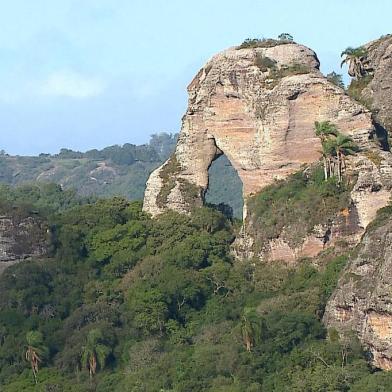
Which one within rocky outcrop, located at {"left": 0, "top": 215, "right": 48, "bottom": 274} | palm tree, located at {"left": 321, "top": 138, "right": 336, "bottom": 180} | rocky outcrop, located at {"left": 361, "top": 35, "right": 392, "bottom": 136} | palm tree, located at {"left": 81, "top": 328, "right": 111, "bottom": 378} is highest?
rocky outcrop, located at {"left": 361, "top": 35, "right": 392, "bottom": 136}

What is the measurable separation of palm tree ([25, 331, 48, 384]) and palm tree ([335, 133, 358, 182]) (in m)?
12.1

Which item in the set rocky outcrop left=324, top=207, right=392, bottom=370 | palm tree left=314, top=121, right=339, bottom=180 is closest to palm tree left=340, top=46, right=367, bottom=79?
palm tree left=314, top=121, right=339, bottom=180

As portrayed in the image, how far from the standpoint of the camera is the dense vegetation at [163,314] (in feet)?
110

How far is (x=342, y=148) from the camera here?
3834 cm

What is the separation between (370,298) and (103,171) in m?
97.0

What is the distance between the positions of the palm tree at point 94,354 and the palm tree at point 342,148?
10200 millimetres

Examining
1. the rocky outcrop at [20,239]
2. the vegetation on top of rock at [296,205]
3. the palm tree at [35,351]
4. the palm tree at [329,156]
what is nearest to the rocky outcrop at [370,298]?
the vegetation on top of rock at [296,205]

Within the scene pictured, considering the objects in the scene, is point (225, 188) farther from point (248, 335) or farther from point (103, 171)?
point (248, 335)

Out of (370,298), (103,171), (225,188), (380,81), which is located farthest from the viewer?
(103,171)

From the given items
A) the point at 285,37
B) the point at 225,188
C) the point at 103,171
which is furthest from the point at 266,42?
the point at 103,171

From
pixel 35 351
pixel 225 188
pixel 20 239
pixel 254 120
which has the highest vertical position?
pixel 254 120

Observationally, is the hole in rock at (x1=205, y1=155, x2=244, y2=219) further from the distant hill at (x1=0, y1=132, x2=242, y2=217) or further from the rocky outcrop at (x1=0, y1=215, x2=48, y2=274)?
the rocky outcrop at (x1=0, y1=215, x2=48, y2=274)

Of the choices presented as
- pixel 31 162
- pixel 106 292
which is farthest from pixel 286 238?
pixel 31 162

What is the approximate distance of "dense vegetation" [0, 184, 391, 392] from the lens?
110ft
